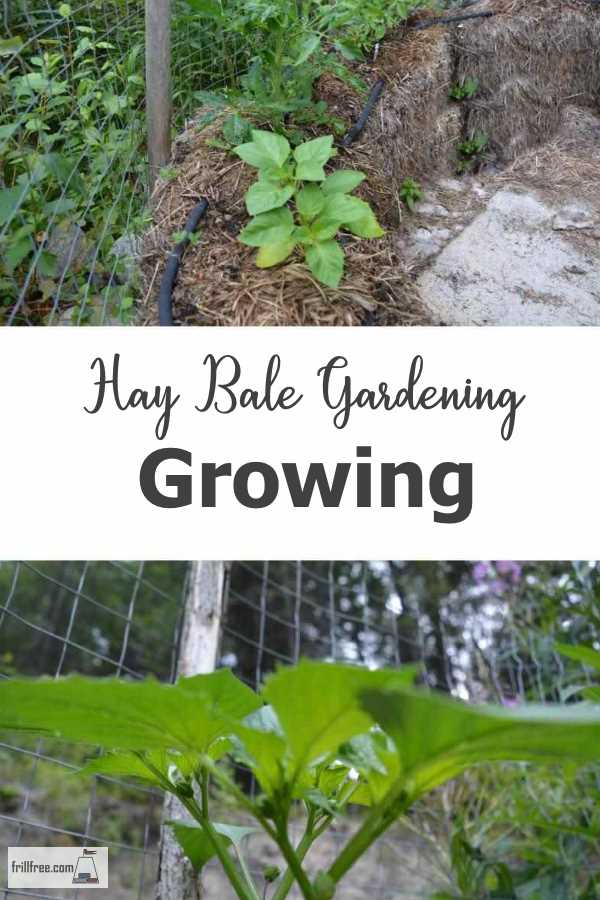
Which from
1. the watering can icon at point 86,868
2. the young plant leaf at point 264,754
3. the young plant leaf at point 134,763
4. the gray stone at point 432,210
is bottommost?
the watering can icon at point 86,868

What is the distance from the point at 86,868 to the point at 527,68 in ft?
3.38

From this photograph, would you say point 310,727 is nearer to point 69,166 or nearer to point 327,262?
point 327,262

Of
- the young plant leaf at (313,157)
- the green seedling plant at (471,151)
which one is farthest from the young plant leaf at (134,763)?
the green seedling plant at (471,151)

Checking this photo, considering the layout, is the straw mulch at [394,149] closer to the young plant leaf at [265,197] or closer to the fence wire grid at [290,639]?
the young plant leaf at [265,197]

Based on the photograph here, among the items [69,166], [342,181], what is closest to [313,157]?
[342,181]

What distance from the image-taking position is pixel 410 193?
0.92 m

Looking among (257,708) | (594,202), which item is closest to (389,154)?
(594,202)

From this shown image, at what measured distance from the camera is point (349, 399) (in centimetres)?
69

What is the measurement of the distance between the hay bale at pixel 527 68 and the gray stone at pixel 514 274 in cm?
12

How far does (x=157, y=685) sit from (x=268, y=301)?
60 centimetres

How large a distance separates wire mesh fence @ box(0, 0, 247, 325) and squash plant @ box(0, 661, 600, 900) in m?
0.60

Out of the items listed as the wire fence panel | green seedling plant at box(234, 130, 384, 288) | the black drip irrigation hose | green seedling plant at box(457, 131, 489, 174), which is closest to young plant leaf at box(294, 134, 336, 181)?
green seedling plant at box(234, 130, 384, 288)

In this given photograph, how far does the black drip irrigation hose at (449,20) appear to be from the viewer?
1.06 meters

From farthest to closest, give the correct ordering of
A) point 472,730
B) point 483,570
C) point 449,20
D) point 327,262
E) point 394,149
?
point 483,570
point 449,20
point 394,149
point 327,262
point 472,730
